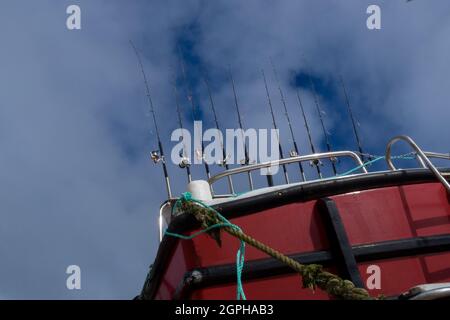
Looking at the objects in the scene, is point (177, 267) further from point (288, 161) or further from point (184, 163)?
point (184, 163)

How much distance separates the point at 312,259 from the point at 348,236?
0.36 metres

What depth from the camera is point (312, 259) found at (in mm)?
3986

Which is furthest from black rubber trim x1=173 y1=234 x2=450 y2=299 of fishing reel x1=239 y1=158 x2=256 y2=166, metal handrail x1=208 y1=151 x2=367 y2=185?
fishing reel x1=239 y1=158 x2=256 y2=166

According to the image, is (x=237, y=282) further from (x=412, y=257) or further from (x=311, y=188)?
(x=412, y=257)

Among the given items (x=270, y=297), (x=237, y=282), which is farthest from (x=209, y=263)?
(x=270, y=297)

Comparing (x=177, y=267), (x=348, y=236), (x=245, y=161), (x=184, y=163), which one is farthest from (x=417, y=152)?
(x=245, y=161)

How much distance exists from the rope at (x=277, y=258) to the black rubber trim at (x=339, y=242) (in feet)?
1.59

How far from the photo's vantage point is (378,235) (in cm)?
414

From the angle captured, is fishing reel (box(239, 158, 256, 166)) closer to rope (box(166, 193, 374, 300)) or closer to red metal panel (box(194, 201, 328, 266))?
rope (box(166, 193, 374, 300))

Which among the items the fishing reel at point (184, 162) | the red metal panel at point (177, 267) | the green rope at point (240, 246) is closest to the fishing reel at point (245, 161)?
the fishing reel at point (184, 162)

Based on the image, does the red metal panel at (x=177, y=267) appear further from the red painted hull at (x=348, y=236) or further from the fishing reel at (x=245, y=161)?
the fishing reel at (x=245, y=161)
